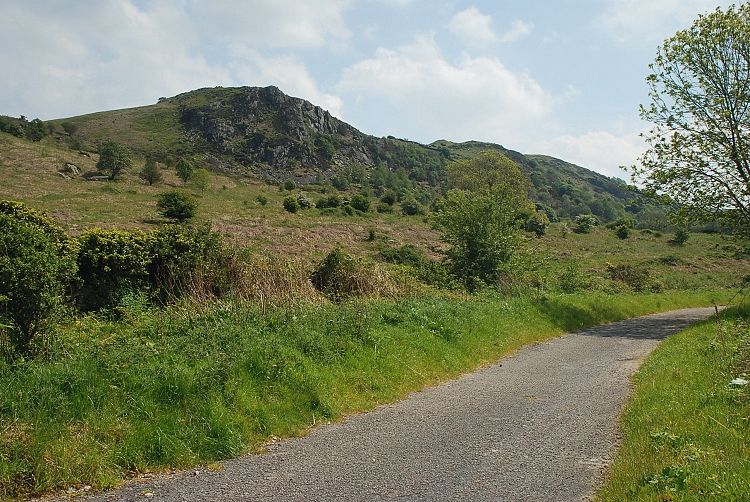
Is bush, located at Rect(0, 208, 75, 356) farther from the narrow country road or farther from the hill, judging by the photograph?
the hill

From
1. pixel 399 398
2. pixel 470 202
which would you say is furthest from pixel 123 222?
pixel 399 398

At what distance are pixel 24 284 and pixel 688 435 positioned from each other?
27.2 feet

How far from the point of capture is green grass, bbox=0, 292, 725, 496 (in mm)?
5211

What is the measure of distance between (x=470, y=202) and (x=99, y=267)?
18.5 meters

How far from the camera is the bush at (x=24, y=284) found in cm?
682

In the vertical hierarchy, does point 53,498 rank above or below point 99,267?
below

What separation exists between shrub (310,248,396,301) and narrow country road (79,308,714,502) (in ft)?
21.7

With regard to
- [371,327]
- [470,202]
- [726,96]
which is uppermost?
[726,96]

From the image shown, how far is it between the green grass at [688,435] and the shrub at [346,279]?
8.29 meters

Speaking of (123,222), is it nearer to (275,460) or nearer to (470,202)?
(470,202)

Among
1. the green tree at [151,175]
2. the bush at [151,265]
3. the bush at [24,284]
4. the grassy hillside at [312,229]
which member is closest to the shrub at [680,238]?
the grassy hillside at [312,229]

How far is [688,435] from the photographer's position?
560 cm

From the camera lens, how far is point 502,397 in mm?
8727

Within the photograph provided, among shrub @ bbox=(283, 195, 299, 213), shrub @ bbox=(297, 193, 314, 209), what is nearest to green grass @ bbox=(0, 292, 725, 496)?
shrub @ bbox=(283, 195, 299, 213)
